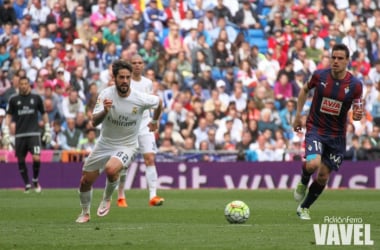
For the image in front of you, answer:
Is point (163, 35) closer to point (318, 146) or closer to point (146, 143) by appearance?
point (146, 143)

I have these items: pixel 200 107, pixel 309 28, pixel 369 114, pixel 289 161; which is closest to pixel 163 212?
pixel 289 161

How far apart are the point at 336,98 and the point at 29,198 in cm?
828

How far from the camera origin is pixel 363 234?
12.7m

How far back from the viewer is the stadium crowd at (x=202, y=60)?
92.4 feet

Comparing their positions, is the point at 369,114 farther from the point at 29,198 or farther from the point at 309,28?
the point at 29,198

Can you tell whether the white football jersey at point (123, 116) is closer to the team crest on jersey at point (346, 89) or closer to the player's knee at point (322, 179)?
the player's knee at point (322, 179)

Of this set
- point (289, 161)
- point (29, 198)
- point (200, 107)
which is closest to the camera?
point (29, 198)

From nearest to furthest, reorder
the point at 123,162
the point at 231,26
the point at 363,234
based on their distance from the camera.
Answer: the point at 363,234 < the point at 123,162 < the point at 231,26

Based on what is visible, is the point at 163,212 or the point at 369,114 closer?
the point at 163,212

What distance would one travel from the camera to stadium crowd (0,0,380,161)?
28.2 meters

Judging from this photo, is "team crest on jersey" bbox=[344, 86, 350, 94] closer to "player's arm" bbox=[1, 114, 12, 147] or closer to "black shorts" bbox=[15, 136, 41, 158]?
"black shorts" bbox=[15, 136, 41, 158]

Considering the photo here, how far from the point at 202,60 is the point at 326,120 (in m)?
15.4

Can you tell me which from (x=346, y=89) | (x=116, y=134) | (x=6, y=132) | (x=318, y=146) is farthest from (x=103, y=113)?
(x=6, y=132)

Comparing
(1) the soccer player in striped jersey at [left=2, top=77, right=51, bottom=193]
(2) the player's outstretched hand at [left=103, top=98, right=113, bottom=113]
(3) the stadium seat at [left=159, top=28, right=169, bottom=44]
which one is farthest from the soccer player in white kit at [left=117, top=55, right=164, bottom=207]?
(3) the stadium seat at [left=159, top=28, right=169, bottom=44]
